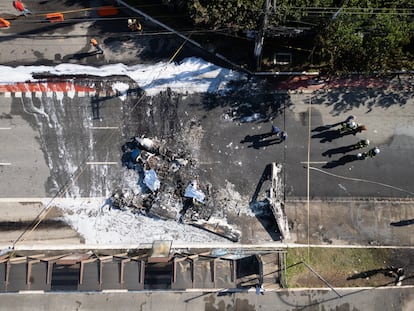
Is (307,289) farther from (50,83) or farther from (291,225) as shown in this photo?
(50,83)

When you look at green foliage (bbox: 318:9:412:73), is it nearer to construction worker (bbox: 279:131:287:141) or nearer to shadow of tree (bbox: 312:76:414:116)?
shadow of tree (bbox: 312:76:414:116)

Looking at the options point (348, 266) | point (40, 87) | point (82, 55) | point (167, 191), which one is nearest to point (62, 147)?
point (40, 87)

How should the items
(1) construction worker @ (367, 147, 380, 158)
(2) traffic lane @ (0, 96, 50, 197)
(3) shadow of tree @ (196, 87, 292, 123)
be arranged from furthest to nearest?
(2) traffic lane @ (0, 96, 50, 197) → (3) shadow of tree @ (196, 87, 292, 123) → (1) construction worker @ (367, 147, 380, 158)

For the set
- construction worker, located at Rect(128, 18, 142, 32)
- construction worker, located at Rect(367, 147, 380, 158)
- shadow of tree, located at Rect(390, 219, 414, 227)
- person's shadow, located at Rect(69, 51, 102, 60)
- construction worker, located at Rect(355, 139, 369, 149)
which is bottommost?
shadow of tree, located at Rect(390, 219, 414, 227)

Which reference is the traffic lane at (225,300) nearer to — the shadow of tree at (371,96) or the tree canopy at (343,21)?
the shadow of tree at (371,96)

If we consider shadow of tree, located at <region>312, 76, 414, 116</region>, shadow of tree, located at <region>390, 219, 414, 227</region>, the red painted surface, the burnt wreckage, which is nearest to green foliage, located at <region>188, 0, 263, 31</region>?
shadow of tree, located at <region>312, 76, 414, 116</region>

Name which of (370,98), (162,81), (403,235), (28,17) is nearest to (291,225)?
(403,235)
